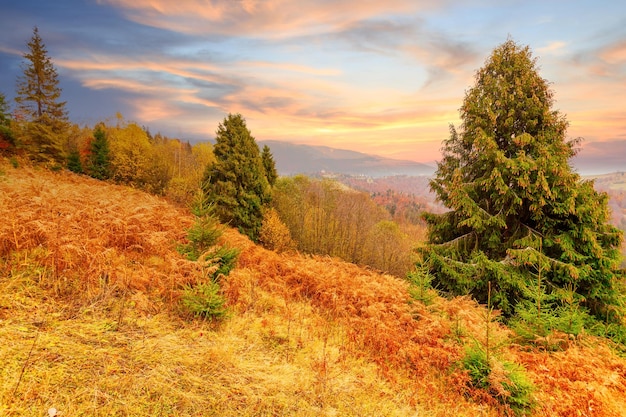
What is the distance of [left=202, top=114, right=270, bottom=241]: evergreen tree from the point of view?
75.3 ft

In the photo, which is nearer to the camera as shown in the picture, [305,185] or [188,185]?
[188,185]

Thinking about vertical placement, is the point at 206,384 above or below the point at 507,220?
below

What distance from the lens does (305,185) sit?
153ft

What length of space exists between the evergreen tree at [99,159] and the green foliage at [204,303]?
34228mm

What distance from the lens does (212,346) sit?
4.83 metres

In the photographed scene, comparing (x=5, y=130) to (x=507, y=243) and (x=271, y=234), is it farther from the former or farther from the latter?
(x=507, y=243)

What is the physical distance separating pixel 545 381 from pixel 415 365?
2225mm

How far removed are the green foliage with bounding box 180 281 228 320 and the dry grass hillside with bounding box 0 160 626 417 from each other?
0.63 ft

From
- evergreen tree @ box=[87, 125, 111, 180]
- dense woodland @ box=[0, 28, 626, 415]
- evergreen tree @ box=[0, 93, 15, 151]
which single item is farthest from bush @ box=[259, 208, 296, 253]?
evergreen tree @ box=[0, 93, 15, 151]

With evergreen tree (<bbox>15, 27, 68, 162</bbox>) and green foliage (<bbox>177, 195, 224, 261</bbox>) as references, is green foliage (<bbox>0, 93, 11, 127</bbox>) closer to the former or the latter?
evergreen tree (<bbox>15, 27, 68, 162</bbox>)

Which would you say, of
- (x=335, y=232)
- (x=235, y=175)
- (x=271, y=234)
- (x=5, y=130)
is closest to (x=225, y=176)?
(x=235, y=175)

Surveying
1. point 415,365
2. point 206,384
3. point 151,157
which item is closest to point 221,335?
point 206,384

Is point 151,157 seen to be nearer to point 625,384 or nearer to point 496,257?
point 496,257

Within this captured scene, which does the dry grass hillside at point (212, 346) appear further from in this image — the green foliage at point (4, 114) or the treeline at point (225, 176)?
the green foliage at point (4, 114)
